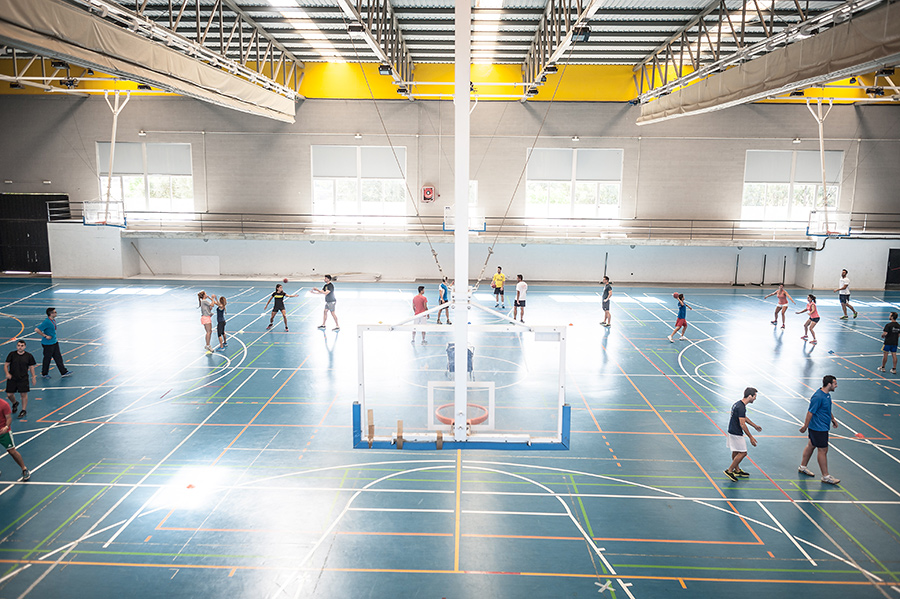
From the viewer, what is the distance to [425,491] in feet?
33.9

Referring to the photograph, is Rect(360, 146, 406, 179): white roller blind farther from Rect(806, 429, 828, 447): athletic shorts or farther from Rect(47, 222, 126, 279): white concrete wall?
Rect(806, 429, 828, 447): athletic shorts

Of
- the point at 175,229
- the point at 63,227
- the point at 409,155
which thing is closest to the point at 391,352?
the point at 409,155

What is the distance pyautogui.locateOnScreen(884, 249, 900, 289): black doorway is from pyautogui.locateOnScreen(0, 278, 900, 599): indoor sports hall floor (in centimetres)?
1747

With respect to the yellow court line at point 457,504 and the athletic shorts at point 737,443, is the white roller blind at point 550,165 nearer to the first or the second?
the yellow court line at point 457,504

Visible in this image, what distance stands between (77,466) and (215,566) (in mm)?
4747

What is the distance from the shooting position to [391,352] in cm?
1850

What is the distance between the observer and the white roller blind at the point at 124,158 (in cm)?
3231

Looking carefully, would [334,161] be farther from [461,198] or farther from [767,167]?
[461,198]

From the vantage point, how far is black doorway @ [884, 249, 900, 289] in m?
31.5

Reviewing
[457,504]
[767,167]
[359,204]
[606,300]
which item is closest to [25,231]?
[359,204]

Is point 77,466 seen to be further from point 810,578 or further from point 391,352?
point 810,578

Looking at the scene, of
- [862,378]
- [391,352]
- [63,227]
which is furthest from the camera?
[63,227]

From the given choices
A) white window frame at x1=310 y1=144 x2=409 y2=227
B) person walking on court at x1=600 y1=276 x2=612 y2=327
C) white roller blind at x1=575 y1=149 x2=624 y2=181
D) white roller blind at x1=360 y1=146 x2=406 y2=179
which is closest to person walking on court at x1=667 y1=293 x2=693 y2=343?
person walking on court at x1=600 y1=276 x2=612 y2=327

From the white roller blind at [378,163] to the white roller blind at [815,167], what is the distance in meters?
21.8
